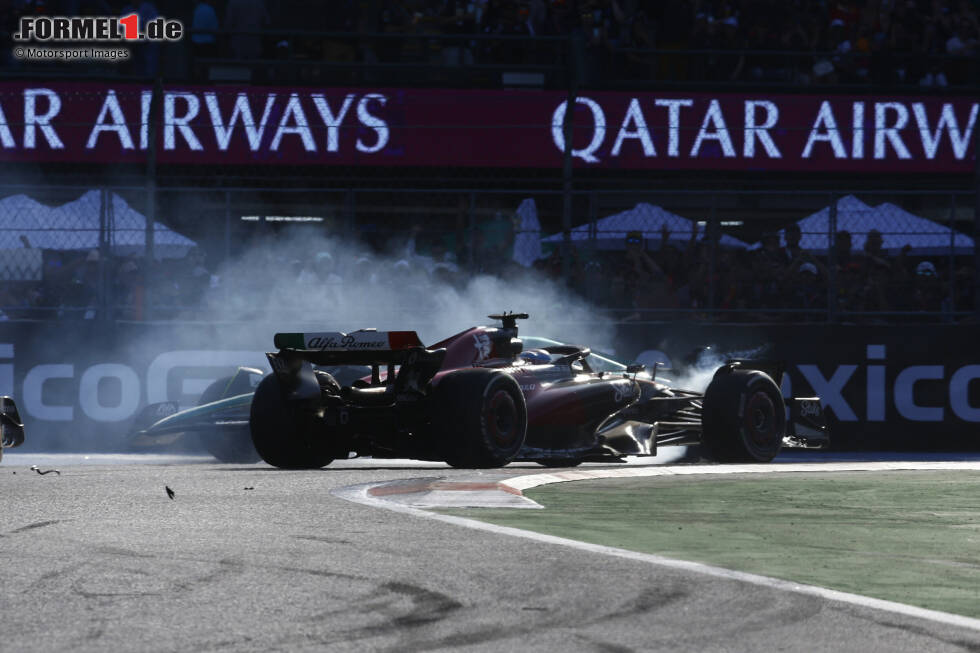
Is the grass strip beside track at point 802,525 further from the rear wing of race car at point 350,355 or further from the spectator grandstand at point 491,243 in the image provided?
the spectator grandstand at point 491,243

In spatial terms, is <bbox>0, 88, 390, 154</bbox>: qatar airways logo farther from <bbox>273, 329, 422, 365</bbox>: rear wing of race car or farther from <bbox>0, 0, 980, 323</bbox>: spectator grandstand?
<bbox>273, 329, 422, 365</bbox>: rear wing of race car

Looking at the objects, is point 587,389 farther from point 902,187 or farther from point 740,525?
point 902,187

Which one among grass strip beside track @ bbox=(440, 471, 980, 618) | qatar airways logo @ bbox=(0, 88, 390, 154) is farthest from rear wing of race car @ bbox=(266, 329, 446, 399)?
qatar airways logo @ bbox=(0, 88, 390, 154)

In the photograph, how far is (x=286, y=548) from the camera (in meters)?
6.09

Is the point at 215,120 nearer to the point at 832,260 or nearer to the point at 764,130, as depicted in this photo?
the point at 764,130

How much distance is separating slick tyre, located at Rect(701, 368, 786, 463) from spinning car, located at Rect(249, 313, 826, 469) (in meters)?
0.01

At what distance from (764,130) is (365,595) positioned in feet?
51.1

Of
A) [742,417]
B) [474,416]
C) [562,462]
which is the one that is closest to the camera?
[474,416]

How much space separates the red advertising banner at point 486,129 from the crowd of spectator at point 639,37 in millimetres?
552

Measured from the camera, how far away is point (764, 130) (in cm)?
1966

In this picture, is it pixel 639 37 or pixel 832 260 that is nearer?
pixel 832 260

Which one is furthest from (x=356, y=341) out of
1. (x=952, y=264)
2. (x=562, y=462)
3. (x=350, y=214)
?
(x=952, y=264)

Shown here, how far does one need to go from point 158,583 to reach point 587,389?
675cm

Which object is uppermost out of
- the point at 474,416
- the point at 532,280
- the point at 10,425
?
the point at 532,280
